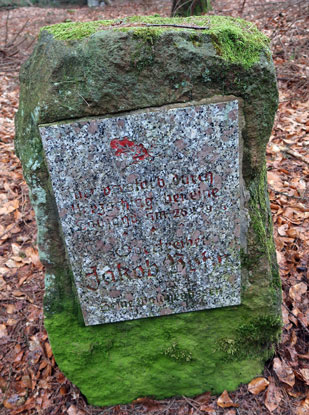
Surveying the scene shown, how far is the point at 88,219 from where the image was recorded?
1.76 meters

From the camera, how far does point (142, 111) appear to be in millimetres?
1600

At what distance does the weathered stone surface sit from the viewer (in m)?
1.55

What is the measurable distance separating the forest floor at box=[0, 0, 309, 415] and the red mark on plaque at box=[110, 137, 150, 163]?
4.99 ft

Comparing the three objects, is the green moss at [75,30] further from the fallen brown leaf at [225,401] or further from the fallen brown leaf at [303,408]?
the fallen brown leaf at [303,408]

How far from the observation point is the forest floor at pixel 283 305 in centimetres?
211

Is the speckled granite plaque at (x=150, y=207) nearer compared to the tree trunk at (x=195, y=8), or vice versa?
the speckled granite plaque at (x=150, y=207)

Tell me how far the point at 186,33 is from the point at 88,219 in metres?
0.97

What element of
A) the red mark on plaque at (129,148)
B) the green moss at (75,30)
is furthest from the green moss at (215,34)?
the red mark on plaque at (129,148)

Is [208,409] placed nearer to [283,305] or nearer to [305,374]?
[305,374]

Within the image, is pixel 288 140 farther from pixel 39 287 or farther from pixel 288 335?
pixel 39 287

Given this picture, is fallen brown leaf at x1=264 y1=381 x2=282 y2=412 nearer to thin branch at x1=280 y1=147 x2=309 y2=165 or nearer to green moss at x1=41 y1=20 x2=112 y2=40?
green moss at x1=41 y1=20 x2=112 y2=40

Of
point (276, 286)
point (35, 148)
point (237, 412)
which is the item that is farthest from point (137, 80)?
point (237, 412)

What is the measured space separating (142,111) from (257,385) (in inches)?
68.1

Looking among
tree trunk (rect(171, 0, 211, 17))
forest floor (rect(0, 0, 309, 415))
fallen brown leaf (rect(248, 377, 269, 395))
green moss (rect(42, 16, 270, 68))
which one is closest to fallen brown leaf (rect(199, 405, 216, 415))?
forest floor (rect(0, 0, 309, 415))
